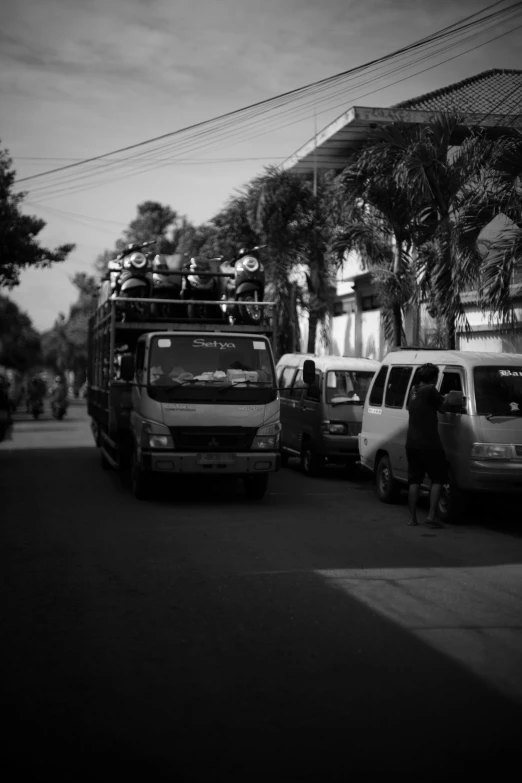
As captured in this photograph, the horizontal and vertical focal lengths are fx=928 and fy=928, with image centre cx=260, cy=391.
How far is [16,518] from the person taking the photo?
36.2 ft

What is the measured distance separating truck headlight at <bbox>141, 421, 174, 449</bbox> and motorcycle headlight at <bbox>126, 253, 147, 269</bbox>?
11.9 ft

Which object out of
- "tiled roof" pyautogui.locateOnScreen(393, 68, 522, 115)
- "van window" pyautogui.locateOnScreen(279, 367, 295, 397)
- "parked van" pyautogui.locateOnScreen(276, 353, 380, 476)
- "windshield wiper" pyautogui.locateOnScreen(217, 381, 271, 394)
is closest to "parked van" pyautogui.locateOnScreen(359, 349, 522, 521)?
"windshield wiper" pyautogui.locateOnScreen(217, 381, 271, 394)

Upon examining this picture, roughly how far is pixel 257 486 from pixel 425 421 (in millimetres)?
3170

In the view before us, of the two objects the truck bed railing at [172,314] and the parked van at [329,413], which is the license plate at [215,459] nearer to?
the truck bed railing at [172,314]

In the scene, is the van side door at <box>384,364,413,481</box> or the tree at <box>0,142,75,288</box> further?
the tree at <box>0,142,75,288</box>

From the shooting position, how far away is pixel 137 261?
14758mm

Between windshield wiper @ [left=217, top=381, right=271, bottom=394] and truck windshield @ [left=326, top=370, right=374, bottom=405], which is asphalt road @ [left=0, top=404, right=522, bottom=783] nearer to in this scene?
windshield wiper @ [left=217, top=381, right=271, bottom=394]

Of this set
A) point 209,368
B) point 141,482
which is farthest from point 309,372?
point 141,482

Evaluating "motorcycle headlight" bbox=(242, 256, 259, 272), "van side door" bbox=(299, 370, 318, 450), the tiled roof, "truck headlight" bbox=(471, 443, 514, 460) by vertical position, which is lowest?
"truck headlight" bbox=(471, 443, 514, 460)

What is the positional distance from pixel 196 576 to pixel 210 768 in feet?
12.8

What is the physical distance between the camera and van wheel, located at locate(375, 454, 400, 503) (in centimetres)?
1246

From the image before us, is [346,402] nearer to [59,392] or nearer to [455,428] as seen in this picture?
[455,428]

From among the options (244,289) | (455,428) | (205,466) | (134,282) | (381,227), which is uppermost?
(381,227)

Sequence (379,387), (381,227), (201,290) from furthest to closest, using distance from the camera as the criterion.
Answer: (381,227), (201,290), (379,387)
